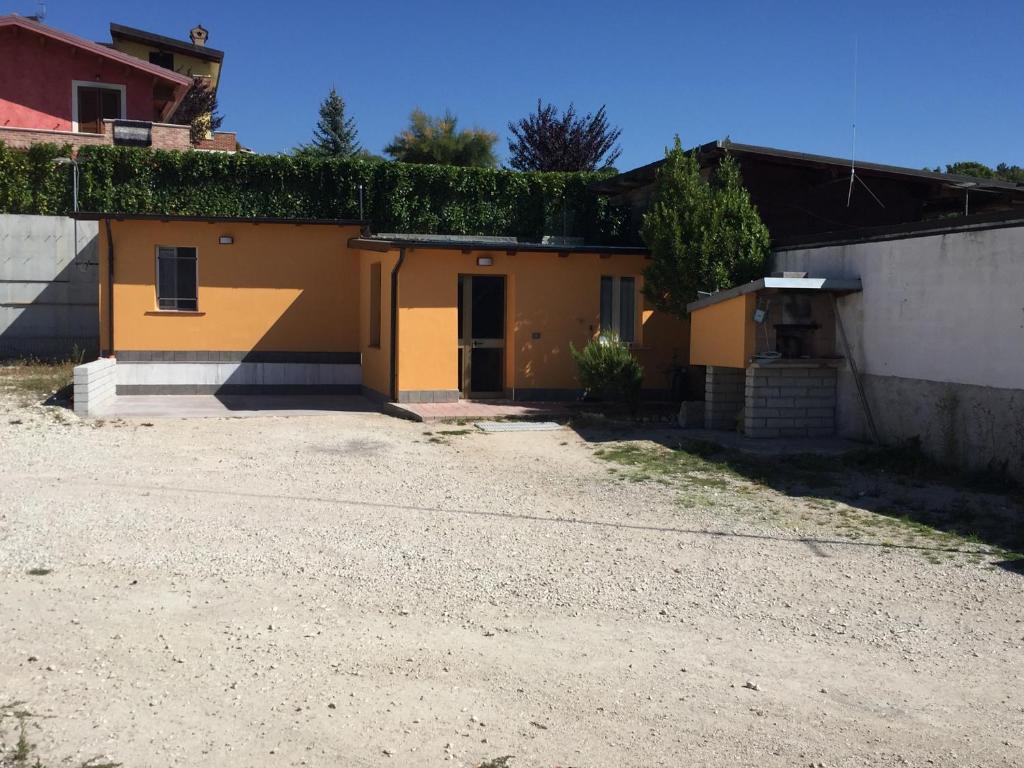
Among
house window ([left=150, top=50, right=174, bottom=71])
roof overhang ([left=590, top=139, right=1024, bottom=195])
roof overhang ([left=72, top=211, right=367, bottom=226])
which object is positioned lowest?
roof overhang ([left=72, top=211, right=367, bottom=226])

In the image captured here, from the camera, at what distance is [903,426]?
37.0 ft

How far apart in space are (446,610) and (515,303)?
10536 mm

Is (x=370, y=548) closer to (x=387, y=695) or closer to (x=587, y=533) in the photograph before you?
(x=587, y=533)

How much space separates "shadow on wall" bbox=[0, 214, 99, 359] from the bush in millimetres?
11029

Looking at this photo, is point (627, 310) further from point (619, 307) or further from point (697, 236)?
point (697, 236)

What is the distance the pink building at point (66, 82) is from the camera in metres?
27.0

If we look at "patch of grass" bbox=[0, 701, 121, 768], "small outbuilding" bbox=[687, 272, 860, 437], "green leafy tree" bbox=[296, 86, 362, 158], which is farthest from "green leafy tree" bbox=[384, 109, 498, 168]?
"patch of grass" bbox=[0, 701, 121, 768]

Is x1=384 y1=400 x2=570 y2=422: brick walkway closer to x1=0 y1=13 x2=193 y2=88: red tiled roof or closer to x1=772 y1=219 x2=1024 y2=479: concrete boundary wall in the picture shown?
x1=772 y1=219 x2=1024 y2=479: concrete boundary wall

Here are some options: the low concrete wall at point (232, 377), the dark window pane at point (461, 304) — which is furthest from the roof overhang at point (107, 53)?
the dark window pane at point (461, 304)

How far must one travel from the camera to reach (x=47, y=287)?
1984 cm

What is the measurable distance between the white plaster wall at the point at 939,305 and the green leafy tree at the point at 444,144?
30.1 meters

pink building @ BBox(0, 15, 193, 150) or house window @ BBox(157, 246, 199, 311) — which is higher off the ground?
pink building @ BBox(0, 15, 193, 150)

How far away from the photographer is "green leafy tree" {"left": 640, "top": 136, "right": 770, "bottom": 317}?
14016mm

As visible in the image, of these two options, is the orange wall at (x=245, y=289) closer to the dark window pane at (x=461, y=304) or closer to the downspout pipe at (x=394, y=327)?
the dark window pane at (x=461, y=304)
